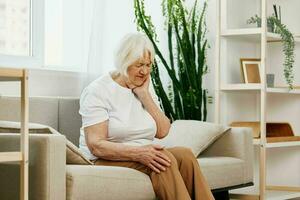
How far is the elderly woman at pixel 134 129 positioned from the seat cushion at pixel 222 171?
334 mm

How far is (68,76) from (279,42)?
176cm

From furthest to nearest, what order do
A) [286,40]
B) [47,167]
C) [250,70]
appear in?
[250,70]
[286,40]
[47,167]

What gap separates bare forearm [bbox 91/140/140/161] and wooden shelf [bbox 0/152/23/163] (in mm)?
684

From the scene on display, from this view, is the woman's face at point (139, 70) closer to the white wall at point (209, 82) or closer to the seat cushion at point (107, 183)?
the seat cushion at point (107, 183)

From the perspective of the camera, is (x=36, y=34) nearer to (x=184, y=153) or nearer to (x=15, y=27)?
(x=15, y=27)

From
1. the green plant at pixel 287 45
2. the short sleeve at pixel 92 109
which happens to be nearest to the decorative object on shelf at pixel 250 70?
the green plant at pixel 287 45

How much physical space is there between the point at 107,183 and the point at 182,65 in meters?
1.87

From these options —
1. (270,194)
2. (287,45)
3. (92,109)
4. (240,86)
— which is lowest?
(270,194)

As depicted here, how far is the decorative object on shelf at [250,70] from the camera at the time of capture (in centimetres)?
477

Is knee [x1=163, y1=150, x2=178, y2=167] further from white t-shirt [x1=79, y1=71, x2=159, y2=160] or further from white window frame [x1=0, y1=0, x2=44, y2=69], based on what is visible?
white window frame [x1=0, y1=0, x2=44, y2=69]

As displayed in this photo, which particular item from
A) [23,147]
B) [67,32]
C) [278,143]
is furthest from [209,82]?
[23,147]

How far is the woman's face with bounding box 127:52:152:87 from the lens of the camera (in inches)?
137

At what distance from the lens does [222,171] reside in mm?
3783

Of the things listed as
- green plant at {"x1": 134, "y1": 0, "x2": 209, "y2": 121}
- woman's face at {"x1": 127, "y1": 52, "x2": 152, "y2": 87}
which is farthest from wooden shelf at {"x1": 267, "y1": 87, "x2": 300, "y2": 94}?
woman's face at {"x1": 127, "y1": 52, "x2": 152, "y2": 87}
